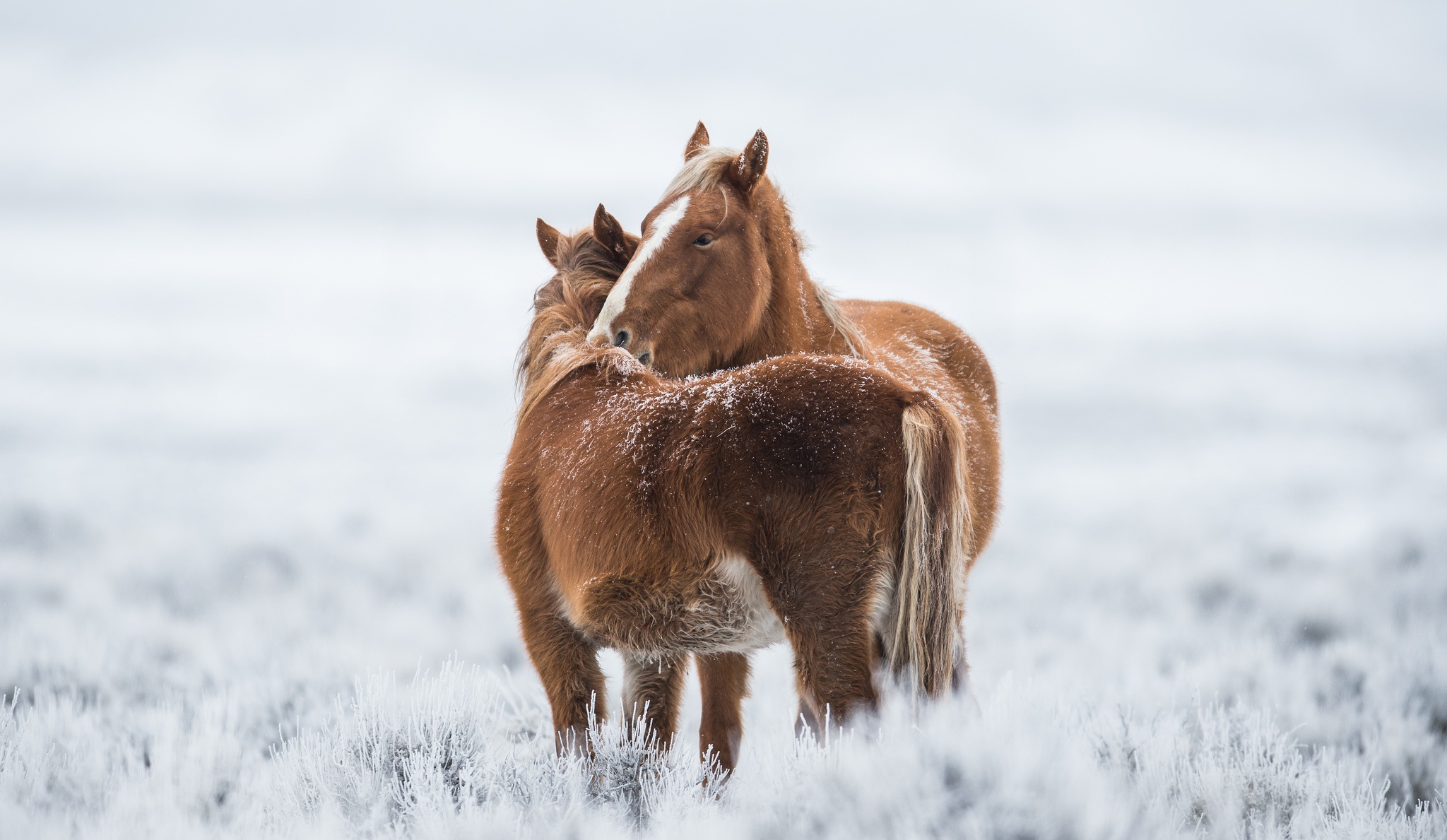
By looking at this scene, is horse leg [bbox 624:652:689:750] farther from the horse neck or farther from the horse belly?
the horse neck

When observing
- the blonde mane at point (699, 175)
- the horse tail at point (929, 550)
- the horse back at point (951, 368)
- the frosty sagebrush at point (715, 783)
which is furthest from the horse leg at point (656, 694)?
the blonde mane at point (699, 175)

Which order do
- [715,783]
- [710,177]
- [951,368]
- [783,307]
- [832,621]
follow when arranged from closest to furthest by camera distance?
[832,621], [715,783], [710,177], [783,307], [951,368]

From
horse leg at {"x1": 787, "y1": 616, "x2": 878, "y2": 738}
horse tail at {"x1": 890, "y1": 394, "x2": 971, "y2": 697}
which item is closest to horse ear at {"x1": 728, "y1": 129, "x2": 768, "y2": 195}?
horse tail at {"x1": 890, "y1": 394, "x2": 971, "y2": 697}

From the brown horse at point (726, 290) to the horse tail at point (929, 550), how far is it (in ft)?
3.01

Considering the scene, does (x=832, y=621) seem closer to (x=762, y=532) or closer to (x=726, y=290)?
(x=762, y=532)

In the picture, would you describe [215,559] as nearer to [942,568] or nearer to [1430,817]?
[942,568]

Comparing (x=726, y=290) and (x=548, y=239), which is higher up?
(x=548, y=239)

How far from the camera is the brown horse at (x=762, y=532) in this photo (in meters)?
2.24

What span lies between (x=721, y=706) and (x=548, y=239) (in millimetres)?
1916

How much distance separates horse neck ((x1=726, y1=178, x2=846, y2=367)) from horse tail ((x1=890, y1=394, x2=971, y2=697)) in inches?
47.7

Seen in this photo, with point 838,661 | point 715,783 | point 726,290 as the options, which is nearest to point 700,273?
point 726,290

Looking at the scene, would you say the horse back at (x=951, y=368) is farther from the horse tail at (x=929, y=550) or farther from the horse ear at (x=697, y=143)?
the horse tail at (x=929, y=550)

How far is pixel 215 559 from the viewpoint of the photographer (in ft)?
29.5

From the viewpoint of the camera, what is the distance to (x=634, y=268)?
3158 mm
